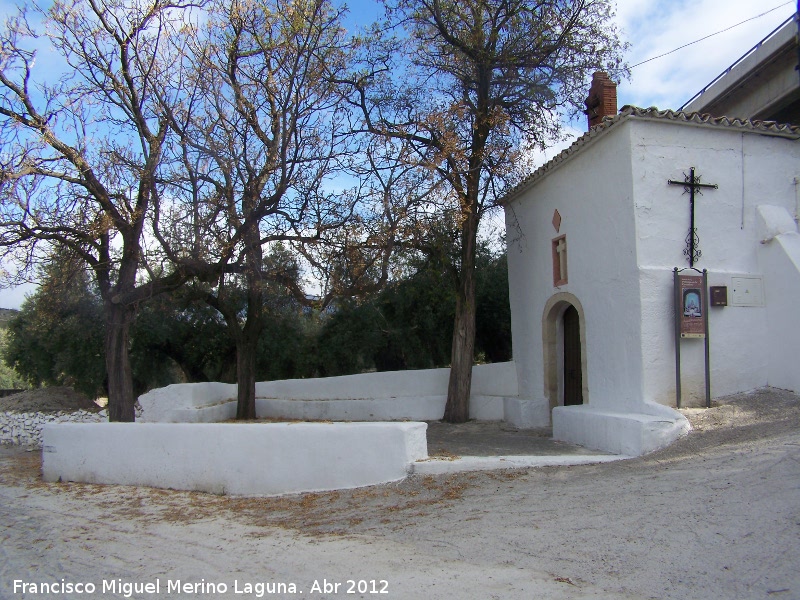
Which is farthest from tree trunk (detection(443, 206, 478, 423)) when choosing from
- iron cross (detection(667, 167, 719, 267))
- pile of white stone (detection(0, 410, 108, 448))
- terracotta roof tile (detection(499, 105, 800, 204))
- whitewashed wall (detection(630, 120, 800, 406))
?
pile of white stone (detection(0, 410, 108, 448))

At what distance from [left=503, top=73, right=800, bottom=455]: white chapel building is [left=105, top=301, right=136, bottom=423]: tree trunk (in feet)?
25.1

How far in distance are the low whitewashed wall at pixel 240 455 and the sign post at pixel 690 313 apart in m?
4.19

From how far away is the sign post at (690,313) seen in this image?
31.1 feet

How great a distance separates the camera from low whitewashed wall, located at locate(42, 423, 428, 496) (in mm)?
7688

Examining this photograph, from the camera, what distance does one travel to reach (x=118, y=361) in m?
11.6

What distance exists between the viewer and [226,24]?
1130cm

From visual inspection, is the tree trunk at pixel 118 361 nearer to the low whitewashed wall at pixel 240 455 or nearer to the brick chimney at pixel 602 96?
the low whitewashed wall at pixel 240 455

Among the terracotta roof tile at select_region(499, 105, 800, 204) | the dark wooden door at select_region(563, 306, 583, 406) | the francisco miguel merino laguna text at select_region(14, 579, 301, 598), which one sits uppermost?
the terracotta roof tile at select_region(499, 105, 800, 204)

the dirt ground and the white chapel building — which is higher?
the white chapel building

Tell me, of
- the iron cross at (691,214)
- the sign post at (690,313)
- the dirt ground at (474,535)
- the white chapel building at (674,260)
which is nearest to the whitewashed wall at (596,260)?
the white chapel building at (674,260)

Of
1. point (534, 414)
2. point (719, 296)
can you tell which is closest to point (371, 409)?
point (534, 414)

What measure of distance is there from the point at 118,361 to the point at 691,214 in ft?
32.8

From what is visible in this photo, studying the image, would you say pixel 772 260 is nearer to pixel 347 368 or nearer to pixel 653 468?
pixel 653 468

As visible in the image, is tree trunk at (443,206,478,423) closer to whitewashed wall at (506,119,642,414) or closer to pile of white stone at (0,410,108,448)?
whitewashed wall at (506,119,642,414)
